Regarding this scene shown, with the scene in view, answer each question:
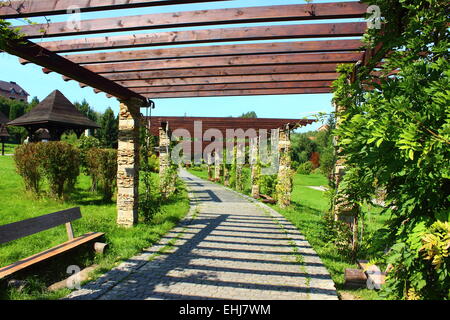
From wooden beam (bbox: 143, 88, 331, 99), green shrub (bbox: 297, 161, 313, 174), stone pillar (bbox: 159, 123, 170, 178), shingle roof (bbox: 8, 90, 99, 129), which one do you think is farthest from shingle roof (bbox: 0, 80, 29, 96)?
wooden beam (bbox: 143, 88, 331, 99)

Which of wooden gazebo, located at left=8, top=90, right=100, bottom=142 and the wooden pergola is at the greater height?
wooden gazebo, located at left=8, top=90, right=100, bottom=142

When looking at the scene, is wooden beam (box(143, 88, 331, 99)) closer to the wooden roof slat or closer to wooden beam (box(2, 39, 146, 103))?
wooden beam (box(2, 39, 146, 103))

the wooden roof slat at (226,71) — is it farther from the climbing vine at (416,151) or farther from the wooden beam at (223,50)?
the climbing vine at (416,151)

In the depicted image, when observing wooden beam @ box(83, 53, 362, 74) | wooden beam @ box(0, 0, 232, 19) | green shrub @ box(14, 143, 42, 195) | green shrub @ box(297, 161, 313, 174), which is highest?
wooden beam @ box(0, 0, 232, 19)

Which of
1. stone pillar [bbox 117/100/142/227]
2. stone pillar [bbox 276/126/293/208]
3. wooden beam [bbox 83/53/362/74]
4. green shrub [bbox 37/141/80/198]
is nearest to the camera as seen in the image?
wooden beam [bbox 83/53/362/74]

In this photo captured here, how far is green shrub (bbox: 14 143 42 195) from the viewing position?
8.71 metres

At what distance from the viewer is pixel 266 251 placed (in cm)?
555

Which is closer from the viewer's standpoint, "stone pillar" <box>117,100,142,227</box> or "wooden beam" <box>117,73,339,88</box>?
"wooden beam" <box>117,73,339,88</box>

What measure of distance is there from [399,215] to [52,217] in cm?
476

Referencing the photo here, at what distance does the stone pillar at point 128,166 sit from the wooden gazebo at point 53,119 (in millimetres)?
14303

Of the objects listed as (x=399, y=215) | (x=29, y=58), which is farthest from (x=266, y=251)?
(x=29, y=58)

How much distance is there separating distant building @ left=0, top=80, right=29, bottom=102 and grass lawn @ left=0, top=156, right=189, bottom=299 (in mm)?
86511

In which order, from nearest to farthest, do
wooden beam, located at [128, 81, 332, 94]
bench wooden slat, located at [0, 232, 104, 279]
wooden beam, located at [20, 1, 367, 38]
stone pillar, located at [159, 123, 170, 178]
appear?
1. wooden beam, located at [20, 1, 367, 38]
2. bench wooden slat, located at [0, 232, 104, 279]
3. wooden beam, located at [128, 81, 332, 94]
4. stone pillar, located at [159, 123, 170, 178]

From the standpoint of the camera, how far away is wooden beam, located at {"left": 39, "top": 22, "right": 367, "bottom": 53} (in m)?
3.62
